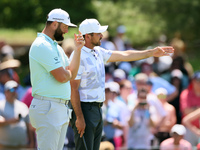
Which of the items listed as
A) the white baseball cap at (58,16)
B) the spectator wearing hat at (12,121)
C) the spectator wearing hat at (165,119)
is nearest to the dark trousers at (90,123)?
the white baseball cap at (58,16)

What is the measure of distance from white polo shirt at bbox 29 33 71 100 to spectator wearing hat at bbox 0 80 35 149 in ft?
9.84

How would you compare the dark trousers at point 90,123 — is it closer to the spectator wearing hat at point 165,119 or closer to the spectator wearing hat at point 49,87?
the spectator wearing hat at point 49,87

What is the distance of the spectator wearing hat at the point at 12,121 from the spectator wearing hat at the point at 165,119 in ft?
8.08

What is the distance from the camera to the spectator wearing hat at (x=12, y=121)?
298 inches

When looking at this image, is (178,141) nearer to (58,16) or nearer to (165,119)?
(165,119)

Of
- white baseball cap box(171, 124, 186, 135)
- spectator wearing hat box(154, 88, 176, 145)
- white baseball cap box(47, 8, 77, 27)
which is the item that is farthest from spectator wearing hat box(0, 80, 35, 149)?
Result: white baseball cap box(47, 8, 77, 27)

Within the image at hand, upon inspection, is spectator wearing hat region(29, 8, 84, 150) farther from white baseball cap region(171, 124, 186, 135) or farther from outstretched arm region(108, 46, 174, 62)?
white baseball cap region(171, 124, 186, 135)

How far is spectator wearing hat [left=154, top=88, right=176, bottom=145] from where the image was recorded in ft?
27.4

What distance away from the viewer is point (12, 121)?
7625mm

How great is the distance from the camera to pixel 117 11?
19.9m

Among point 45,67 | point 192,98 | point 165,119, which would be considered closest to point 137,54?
point 45,67

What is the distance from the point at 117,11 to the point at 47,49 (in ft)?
50.6

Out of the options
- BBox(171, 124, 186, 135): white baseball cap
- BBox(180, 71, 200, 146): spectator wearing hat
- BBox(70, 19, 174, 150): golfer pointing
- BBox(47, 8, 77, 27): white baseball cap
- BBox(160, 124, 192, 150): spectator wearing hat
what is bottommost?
BBox(160, 124, 192, 150): spectator wearing hat

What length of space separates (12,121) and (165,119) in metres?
2.92
